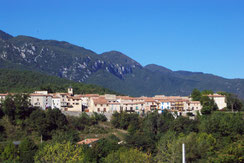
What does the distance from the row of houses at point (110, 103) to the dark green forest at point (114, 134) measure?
15.2 feet

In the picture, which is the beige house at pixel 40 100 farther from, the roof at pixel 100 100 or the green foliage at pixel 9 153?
the green foliage at pixel 9 153

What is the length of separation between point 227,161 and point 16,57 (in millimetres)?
157685

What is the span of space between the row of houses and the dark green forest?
4.63 m

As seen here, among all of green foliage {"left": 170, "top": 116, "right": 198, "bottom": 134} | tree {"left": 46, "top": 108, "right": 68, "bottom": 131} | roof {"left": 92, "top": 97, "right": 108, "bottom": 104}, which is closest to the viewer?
tree {"left": 46, "top": 108, "right": 68, "bottom": 131}

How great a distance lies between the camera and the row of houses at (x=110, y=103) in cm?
6762

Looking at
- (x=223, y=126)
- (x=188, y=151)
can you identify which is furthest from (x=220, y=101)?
(x=188, y=151)

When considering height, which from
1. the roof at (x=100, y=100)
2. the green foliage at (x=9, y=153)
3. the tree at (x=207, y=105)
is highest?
the roof at (x=100, y=100)

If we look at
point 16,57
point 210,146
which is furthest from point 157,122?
point 16,57

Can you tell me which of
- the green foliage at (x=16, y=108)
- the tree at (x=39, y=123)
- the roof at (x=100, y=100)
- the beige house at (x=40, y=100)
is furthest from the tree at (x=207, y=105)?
the green foliage at (x=16, y=108)

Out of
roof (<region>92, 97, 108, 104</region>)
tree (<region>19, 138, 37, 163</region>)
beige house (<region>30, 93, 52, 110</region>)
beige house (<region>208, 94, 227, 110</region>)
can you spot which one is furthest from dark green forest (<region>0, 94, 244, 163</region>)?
beige house (<region>208, 94, 227, 110</region>)

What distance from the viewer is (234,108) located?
7512cm

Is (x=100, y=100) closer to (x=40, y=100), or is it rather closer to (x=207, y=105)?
(x=40, y=100)

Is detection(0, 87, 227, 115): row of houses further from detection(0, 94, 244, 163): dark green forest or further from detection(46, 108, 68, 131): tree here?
detection(46, 108, 68, 131): tree

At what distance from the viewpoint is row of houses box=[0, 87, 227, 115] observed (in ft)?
222
